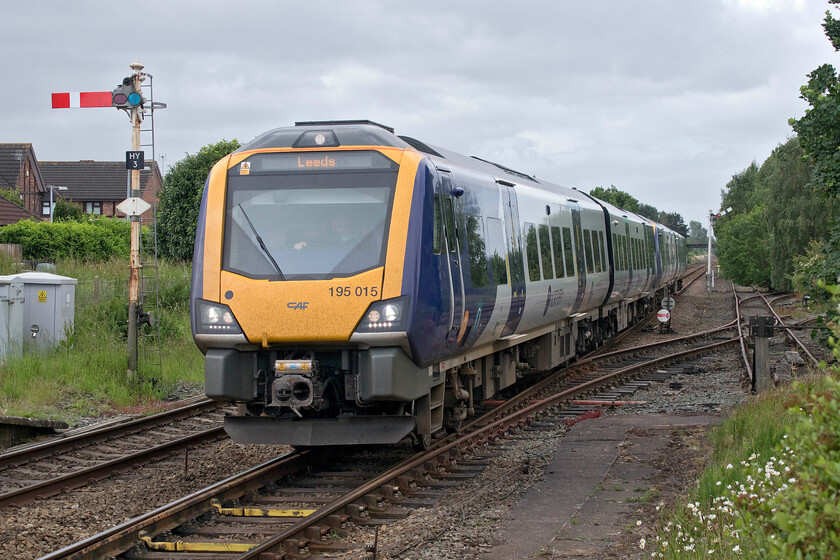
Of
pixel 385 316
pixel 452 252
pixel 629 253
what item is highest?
pixel 629 253

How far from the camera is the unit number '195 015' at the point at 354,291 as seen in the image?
787 centimetres

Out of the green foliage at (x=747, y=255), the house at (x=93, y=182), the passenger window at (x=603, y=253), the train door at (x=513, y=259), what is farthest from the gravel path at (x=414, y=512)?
the house at (x=93, y=182)

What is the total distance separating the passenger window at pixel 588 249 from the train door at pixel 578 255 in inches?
12.1

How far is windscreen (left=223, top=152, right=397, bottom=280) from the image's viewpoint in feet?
26.5

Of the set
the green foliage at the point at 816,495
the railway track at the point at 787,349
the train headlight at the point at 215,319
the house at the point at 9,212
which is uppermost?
the house at the point at 9,212

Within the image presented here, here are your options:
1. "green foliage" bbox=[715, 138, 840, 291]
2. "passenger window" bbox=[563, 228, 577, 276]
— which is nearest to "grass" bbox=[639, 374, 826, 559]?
"passenger window" bbox=[563, 228, 577, 276]

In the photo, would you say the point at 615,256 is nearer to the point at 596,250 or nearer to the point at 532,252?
the point at 596,250

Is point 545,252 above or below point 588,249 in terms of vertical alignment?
below

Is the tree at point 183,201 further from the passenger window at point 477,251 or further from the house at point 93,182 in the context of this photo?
the house at point 93,182

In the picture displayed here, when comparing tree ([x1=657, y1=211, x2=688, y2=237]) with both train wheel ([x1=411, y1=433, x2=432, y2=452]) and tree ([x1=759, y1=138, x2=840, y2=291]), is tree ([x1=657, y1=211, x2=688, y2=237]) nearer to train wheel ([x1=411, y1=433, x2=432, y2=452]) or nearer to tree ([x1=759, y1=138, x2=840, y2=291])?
tree ([x1=759, y1=138, x2=840, y2=291])

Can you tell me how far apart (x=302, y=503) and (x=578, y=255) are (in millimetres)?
9185

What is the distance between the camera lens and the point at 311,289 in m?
7.91

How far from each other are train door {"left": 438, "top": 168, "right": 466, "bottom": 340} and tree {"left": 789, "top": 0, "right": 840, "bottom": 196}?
6.26 m

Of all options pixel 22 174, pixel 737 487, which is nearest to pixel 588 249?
pixel 737 487
